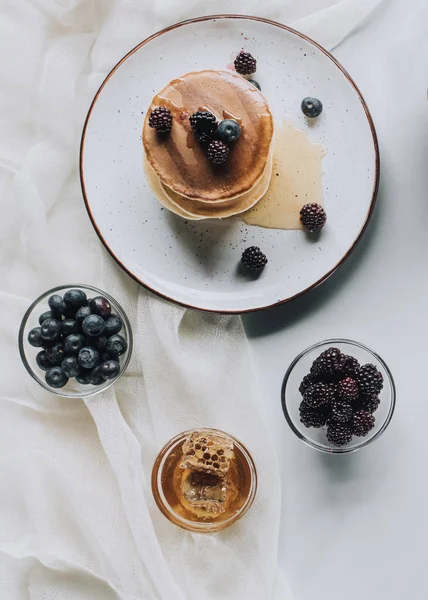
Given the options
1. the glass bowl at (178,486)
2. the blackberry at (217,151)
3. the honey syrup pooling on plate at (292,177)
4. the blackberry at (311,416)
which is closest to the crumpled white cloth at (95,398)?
the glass bowl at (178,486)

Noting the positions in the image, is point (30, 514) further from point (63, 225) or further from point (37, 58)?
point (37, 58)

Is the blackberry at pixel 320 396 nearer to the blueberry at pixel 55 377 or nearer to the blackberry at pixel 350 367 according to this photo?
the blackberry at pixel 350 367

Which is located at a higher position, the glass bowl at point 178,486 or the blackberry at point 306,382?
the blackberry at point 306,382

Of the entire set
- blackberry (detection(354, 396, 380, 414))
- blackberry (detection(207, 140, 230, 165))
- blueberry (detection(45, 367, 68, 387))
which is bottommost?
blueberry (detection(45, 367, 68, 387))

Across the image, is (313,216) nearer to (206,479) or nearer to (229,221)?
(229,221)

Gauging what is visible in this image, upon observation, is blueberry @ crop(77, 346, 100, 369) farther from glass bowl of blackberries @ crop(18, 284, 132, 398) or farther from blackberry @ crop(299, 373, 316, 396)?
blackberry @ crop(299, 373, 316, 396)

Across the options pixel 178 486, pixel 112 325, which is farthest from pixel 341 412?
pixel 112 325

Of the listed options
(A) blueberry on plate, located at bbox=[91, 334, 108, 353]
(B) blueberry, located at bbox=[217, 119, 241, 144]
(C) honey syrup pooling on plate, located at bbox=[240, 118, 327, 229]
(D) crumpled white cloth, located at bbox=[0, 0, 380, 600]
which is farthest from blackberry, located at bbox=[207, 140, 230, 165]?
(A) blueberry on plate, located at bbox=[91, 334, 108, 353]

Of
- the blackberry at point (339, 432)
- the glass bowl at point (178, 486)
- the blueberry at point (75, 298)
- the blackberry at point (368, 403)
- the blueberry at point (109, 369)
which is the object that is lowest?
the glass bowl at point (178, 486)
